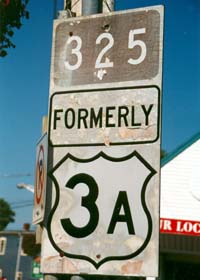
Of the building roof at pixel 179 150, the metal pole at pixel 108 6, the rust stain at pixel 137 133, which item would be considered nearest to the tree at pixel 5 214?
the building roof at pixel 179 150

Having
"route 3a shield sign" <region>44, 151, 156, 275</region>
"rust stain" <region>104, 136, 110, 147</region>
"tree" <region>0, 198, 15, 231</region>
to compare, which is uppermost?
"tree" <region>0, 198, 15, 231</region>

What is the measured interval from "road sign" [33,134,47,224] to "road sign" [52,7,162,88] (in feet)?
1.01

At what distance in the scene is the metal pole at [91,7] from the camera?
3.00 metres

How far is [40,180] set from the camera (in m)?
2.75

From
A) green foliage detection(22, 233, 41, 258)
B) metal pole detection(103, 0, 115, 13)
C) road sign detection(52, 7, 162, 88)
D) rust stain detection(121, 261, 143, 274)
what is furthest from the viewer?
green foliage detection(22, 233, 41, 258)

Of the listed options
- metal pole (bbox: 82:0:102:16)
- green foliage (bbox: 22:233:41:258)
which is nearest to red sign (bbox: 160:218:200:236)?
metal pole (bbox: 82:0:102:16)

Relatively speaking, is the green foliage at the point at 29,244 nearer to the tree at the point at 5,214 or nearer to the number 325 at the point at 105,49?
the tree at the point at 5,214

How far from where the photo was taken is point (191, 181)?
44.9 ft

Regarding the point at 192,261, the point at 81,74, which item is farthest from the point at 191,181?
the point at 81,74

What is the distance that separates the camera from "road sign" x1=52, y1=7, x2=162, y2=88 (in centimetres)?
265

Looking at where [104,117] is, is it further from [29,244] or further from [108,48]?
[29,244]

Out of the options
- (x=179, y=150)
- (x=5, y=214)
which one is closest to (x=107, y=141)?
(x=179, y=150)

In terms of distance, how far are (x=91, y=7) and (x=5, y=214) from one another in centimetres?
7120

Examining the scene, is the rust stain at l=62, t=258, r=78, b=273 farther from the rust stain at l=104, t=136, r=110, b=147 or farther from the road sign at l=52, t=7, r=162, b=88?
the road sign at l=52, t=7, r=162, b=88
